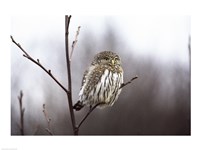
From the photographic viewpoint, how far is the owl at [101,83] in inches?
74.0

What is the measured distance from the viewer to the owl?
74.0 inches

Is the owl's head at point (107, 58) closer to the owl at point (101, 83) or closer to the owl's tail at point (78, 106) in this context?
the owl at point (101, 83)

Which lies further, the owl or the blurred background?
the blurred background

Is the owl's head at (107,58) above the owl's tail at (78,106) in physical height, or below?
above

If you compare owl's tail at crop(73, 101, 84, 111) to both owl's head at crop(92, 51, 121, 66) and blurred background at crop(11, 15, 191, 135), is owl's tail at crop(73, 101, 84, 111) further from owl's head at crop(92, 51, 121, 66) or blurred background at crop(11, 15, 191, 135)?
owl's head at crop(92, 51, 121, 66)

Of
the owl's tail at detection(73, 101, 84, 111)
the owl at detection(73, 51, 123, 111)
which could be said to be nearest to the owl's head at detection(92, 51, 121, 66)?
the owl at detection(73, 51, 123, 111)

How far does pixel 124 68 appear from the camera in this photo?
78.4 inches

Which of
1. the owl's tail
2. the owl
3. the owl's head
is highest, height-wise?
the owl's head

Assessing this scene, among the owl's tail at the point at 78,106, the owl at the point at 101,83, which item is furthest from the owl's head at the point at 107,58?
the owl's tail at the point at 78,106

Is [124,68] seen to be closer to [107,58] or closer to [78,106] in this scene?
[107,58]

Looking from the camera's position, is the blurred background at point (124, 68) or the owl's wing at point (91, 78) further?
the blurred background at point (124, 68)

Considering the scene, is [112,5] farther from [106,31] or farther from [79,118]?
[79,118]

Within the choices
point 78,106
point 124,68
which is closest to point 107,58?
point 124,68

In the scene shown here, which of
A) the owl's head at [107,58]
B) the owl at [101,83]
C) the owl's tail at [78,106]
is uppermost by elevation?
the owl's head at [107,58]
